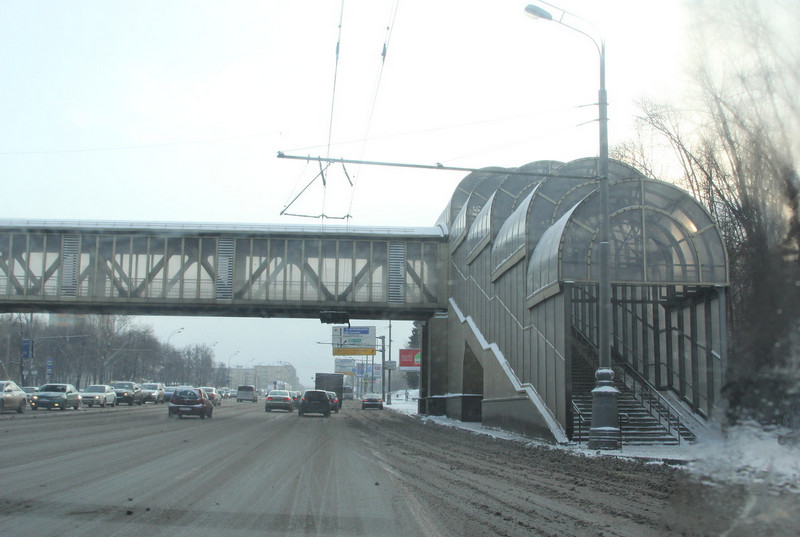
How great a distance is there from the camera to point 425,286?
42438 millimetres

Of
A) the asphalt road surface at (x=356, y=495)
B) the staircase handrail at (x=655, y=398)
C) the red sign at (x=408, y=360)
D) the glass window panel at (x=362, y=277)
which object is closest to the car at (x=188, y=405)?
the glass window panel at (x=362, y=277)

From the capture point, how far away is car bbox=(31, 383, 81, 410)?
43.7m

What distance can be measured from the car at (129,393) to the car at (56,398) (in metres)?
10.3

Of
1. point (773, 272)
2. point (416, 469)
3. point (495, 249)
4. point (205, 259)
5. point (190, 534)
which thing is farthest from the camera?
point (205, 259)

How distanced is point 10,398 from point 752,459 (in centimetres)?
3804

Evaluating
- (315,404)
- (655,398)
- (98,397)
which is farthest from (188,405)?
(655,398)

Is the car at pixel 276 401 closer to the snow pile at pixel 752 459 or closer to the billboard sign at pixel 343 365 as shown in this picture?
the snow pile at pixel 752 459

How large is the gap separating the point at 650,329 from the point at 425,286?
18.3 meters

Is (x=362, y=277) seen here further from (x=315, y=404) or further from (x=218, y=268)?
(x=315, y=404)

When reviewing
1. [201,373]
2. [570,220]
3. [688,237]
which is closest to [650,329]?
[688,237]

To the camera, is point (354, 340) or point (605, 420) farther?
point (354, 340)

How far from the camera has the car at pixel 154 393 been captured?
6084 cm

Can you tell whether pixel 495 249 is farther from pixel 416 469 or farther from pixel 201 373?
pixel 201 373

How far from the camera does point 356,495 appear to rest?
34.5ft
